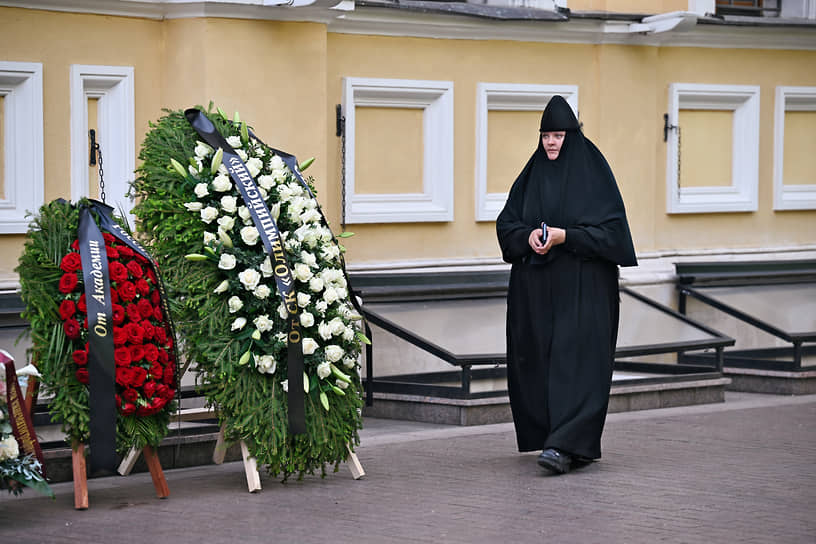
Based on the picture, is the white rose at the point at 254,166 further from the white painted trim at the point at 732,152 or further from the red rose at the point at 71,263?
the white painted trim at the point at 732,152

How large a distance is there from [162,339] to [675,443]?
3.52m

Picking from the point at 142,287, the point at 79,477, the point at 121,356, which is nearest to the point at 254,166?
the point at 142,287

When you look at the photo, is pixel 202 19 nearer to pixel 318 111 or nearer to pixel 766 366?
pixel 318 111

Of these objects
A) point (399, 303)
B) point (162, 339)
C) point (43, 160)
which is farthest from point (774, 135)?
point (162, 339)

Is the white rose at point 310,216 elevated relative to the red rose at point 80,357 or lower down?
elevated

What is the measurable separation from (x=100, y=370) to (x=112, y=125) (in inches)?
127

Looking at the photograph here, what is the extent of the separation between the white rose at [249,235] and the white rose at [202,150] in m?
0.48

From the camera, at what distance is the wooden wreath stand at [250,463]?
7.48 meters

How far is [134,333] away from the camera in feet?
23.4

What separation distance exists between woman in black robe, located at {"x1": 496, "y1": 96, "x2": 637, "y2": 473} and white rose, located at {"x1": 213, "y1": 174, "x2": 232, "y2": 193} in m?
1.83

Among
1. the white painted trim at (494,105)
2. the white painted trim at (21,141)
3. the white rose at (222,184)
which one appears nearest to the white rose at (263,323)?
the white rose at (222,184)

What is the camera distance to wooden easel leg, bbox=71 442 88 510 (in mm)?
7004

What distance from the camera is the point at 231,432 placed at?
7453 mm

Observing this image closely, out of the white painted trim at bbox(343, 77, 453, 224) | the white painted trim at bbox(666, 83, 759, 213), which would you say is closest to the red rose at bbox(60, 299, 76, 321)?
the white painted trim at bbox(343, 77, 453, 224)
